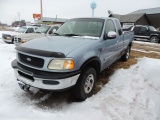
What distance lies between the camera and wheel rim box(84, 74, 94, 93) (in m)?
3.61

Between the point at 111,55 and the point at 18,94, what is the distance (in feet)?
8.92

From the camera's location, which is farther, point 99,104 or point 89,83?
point 89,83

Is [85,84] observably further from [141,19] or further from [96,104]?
[141,19]

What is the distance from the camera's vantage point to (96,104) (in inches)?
138

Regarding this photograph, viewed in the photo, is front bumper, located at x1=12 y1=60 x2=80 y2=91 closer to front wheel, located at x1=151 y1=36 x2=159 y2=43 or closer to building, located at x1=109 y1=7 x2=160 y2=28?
front wheel, located at x1=151 y1=36 x2=159 y2=43

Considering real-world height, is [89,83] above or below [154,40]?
below

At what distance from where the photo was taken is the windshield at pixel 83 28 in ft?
13.9

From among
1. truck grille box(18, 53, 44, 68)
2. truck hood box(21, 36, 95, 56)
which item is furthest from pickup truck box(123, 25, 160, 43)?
truck grille box(18, 53, 44, 68)

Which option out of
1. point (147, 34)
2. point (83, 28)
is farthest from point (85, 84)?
point (147, 34)

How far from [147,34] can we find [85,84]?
1619cm

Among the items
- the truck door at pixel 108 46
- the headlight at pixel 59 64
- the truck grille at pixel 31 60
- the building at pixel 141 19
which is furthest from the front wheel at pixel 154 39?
the truck grille at pixel 31 60

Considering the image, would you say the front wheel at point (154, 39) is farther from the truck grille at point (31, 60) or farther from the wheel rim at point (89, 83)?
the truck grille at point (31, 60)

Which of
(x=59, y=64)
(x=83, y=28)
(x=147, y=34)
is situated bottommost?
(x=59, y=64)

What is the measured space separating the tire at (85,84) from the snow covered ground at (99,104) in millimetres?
162
